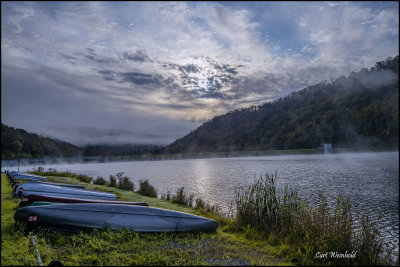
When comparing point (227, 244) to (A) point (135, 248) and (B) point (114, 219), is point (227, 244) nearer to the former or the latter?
(A) point (135, 248)

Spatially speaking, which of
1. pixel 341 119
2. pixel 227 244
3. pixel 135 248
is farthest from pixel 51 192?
pixel 341 119

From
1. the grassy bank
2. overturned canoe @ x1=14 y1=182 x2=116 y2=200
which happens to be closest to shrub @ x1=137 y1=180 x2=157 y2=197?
overturned canoe @ x1=14 y1=182 x2=116 y2=200

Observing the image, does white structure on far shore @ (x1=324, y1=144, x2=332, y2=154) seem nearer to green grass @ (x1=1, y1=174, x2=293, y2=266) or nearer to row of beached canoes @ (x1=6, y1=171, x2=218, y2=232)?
green grass @ (x1=1, y1=174, x2=293, y2=266)

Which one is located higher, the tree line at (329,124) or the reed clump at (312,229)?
the tree line at (329,124)

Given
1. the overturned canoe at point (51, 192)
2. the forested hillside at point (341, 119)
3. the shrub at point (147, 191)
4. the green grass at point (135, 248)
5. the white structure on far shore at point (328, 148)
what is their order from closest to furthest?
1. the green grass at point (135, 248)
2. the overturned canoe at point (51, 192)
3. the shrub at point (147, 191)
4. the forested hillside at point (341, 119)
5. the white structure on far shore at point (328, 148)

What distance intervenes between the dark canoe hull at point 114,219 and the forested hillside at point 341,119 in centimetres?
3168

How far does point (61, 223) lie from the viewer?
21.4ft

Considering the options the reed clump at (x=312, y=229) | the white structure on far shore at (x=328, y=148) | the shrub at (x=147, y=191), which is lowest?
the shrub at (x=147, y=191)

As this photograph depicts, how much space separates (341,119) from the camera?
135 ft

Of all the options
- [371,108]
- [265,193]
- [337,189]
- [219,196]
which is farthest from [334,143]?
[265,193]

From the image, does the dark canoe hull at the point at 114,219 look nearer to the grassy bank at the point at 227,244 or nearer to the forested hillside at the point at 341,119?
the grassy bank at the point at 227,244

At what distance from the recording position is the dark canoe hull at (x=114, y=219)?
646cm

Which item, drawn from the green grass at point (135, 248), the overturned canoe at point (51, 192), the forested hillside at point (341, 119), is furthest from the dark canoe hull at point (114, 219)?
the forested hillside at point (341, 119)

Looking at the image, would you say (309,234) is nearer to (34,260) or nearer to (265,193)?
(265,193)
